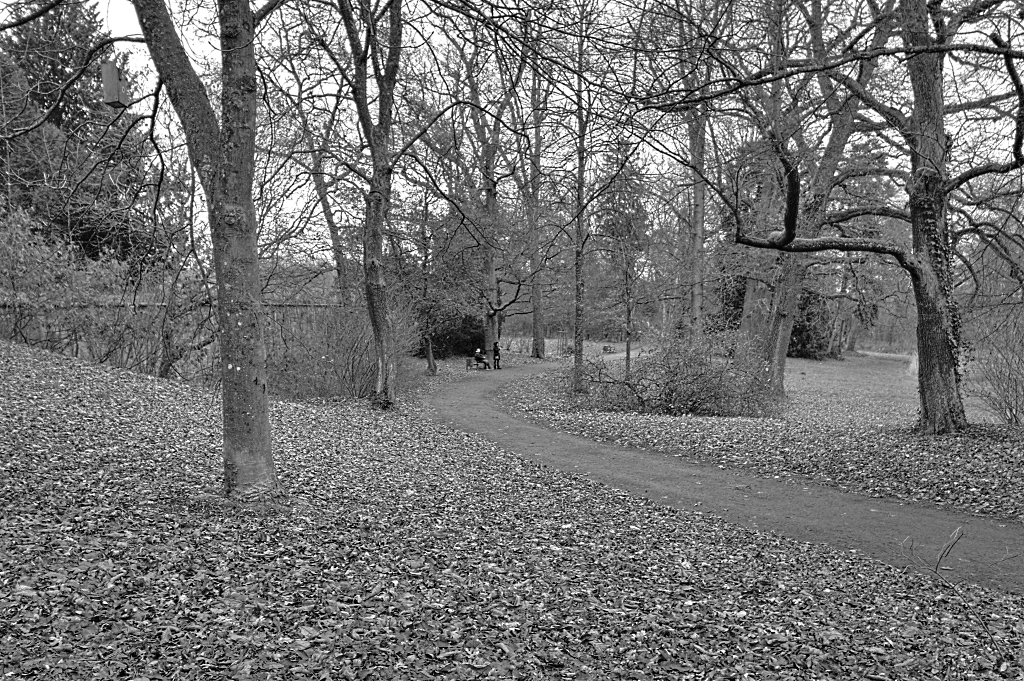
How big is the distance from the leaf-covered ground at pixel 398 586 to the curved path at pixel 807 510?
431mm

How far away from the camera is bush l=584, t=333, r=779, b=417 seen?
12.8 meters

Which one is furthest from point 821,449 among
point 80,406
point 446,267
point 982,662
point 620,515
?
point 446,267

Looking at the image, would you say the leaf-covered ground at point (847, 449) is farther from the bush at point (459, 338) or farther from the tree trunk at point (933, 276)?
the bush at point (459, 338)

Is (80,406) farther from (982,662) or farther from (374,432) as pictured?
(982,662)

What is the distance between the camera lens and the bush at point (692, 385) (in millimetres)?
12781

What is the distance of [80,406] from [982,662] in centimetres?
786

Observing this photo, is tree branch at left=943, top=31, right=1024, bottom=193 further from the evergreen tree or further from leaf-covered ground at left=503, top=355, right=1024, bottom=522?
the evergreen tree

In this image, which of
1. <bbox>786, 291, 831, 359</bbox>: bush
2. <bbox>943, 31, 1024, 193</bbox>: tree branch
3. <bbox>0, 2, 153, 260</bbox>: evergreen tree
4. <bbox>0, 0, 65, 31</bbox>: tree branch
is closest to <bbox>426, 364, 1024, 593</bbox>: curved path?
<bbox>943, 31, 1024, 193</bbox>: tree branch

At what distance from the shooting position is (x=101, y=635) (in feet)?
9.50

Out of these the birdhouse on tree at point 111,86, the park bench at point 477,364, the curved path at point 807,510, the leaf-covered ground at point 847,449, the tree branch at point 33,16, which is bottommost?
the curved path at point 807,510

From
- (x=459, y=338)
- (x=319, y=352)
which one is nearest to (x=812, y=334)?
(x=459, y=338)

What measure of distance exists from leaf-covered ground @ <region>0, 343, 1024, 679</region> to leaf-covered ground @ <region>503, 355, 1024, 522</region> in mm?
2291

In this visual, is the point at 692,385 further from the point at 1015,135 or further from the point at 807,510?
the point at 1015,135

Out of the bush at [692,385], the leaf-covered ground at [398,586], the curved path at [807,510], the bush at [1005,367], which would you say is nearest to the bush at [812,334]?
the bush at [692,385]
